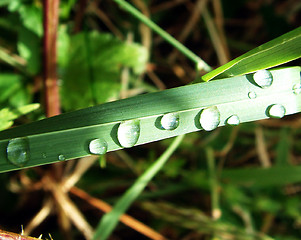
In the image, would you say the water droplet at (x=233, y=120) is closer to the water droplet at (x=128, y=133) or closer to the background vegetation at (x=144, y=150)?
the water droplet at (x=128, y=133)

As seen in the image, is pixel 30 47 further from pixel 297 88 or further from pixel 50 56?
pixel 297 88

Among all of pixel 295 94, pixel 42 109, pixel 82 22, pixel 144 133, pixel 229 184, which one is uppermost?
pixel 82 22

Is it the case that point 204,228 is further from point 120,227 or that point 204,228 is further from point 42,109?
point 42,109

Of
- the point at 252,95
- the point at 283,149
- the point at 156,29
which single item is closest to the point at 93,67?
the point at 156,29

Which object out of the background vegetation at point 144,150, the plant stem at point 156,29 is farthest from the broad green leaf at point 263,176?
the plant stem at point 156,29

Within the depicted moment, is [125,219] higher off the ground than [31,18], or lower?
lower

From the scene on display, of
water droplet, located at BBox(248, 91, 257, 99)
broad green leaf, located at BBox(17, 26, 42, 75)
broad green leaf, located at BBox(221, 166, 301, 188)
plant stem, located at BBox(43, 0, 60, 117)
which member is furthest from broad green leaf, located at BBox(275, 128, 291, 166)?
broad green leaf, located at BBox(17, 26, 42, 75)

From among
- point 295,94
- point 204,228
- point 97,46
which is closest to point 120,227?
point 204,228
